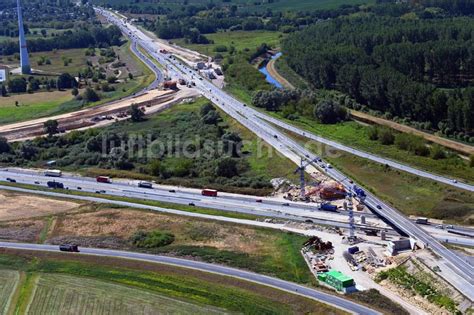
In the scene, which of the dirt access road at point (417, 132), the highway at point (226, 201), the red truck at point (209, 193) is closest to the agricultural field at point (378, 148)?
the dirt access road at point (417, 132)

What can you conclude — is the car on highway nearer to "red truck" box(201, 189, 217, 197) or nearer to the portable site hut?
"red truck" box(201, 189, 217, 197)

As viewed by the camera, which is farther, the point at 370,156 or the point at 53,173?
the point at 53,173

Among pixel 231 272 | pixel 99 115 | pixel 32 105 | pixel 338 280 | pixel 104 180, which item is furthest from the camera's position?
pixel 32 105

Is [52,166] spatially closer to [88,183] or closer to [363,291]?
[88,183]

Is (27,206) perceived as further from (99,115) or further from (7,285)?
(99,115)

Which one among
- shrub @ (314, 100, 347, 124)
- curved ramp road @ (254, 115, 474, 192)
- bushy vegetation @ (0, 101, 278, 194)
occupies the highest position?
Result: shrub @ (314, 100, 347, 124)

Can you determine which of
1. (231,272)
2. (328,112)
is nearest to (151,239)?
(231,272)

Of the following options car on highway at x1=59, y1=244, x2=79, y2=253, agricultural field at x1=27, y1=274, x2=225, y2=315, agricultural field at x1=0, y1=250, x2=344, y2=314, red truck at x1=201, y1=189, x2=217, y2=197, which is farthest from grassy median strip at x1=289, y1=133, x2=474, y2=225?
car on highway at x1=59, y1=244, x2=79, y2=253
